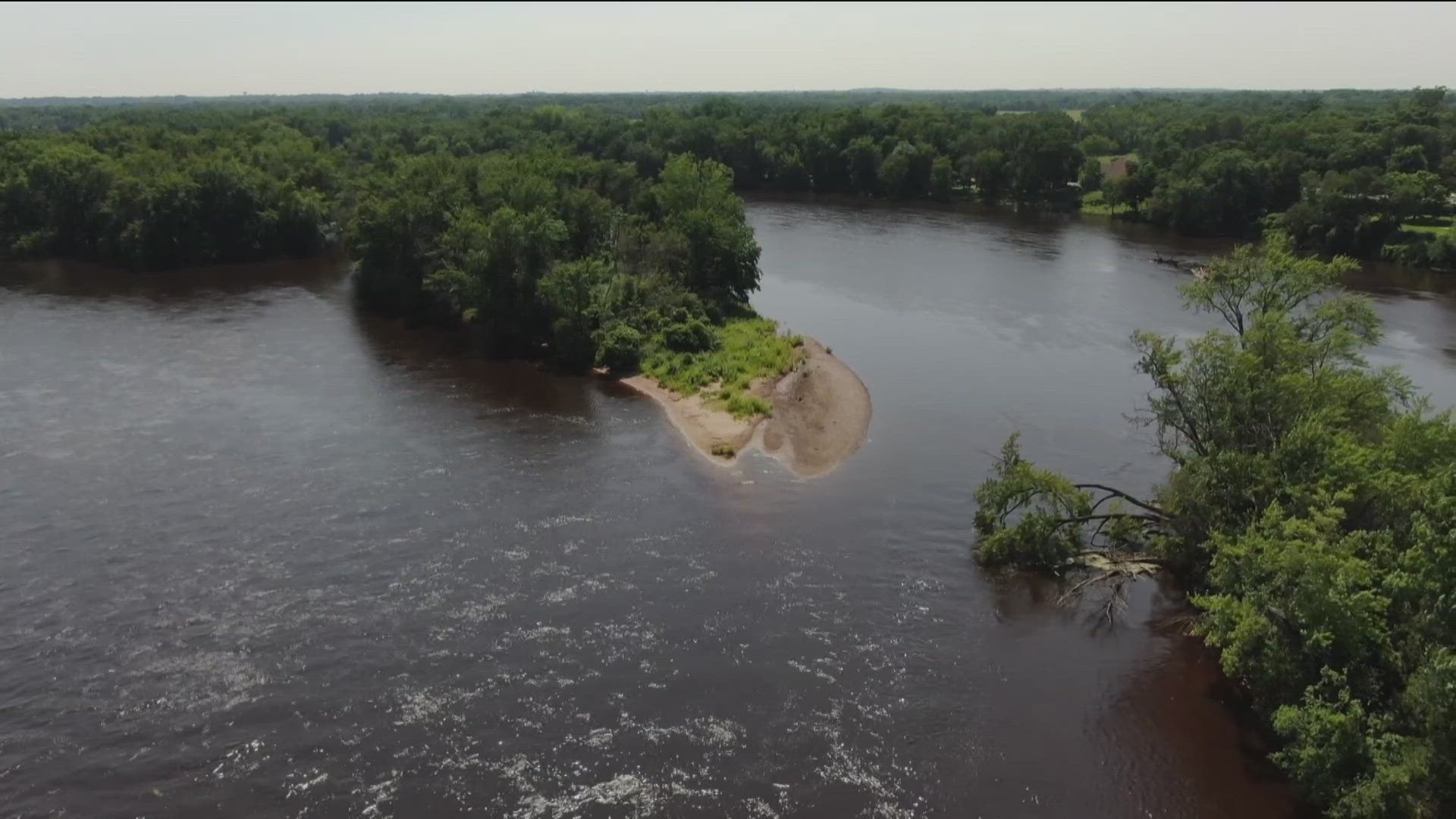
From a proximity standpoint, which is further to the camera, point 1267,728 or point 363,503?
point 363,503

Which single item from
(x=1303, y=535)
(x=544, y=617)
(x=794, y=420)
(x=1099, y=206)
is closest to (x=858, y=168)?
(x=1099, y=206)

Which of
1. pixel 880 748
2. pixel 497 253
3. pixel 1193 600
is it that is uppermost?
pixel 497 253

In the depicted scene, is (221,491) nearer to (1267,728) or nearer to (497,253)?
(497,253)

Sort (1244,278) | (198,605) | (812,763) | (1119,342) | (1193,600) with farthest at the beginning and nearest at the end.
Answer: (1119,342) → (1244,278) → (198,605) → (1193,600) → (812,763)

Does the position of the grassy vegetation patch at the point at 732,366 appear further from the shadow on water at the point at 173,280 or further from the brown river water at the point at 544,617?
the shadow on water at the point at 173,280

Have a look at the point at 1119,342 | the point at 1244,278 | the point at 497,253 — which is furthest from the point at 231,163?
the point at 1244,278
